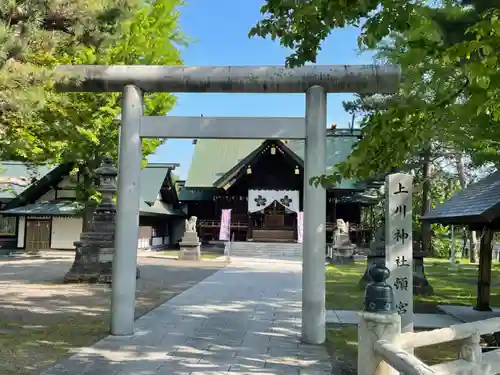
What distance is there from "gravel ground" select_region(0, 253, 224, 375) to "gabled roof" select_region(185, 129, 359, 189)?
45.9 ft

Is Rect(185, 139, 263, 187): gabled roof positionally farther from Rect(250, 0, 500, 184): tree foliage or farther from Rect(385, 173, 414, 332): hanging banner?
Rect(250, 0, 500, 184): tree foliage

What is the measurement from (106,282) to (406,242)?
10.4m

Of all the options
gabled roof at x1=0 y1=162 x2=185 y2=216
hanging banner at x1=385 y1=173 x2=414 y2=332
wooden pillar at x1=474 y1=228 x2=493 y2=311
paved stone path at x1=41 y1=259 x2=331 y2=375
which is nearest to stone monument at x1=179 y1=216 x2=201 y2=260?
gabled roof at x1=0 y1=162 x2=185 y2=216

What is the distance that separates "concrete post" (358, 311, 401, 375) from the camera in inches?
137

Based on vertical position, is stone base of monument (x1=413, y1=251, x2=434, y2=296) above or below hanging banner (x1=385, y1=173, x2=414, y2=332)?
below

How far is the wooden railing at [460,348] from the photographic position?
3322mm

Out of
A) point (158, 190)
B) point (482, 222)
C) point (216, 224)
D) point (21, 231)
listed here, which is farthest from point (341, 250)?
point (21, 231)

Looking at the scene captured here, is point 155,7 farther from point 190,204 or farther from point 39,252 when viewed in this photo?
point 190,204

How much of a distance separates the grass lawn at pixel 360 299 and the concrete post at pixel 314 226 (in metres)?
0.47

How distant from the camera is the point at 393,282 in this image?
5652 millimetres

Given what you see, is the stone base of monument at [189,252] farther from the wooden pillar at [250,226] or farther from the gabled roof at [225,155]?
the gabled roof at [225,155]

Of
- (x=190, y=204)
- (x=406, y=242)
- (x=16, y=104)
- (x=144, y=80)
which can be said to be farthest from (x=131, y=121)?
(x=190, y=204)

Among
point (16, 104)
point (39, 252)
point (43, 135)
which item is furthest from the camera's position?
point (39, 252)

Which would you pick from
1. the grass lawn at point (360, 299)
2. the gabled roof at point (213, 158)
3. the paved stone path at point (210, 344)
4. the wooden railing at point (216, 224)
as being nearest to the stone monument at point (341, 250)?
the grass lawn at point (360, 299)
